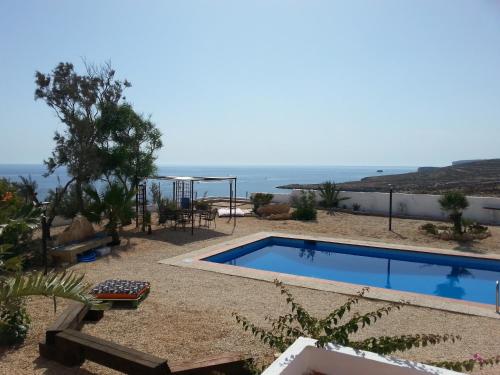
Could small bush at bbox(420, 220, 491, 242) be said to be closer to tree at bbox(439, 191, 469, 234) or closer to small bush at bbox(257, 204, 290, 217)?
tree at bbox(439, 191, 469, 234)

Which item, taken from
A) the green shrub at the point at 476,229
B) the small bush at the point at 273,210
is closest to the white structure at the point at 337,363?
the green shrub at the point at 476,229

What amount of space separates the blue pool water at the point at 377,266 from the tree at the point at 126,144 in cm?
496

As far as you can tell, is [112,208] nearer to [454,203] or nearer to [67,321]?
[67,321]

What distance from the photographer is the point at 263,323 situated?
552 cm

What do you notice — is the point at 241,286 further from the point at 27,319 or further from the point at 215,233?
the point at 215,233

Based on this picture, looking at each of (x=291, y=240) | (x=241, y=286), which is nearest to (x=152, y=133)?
(x=291, y=240)

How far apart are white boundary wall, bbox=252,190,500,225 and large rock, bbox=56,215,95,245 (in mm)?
11130

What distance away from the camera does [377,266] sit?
1081 cm

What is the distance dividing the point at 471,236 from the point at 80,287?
11802 mm

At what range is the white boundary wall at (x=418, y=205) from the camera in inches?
604

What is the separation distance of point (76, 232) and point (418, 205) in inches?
502

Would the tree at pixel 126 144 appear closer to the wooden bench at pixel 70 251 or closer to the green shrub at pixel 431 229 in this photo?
the wooden bench at pixel 70 251

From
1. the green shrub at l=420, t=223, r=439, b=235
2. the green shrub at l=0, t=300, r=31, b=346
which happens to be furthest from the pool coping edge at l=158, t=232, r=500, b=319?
the green shrub at l=0, t=300, r=31, b=346

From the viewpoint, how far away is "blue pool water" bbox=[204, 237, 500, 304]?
9.31 metres
